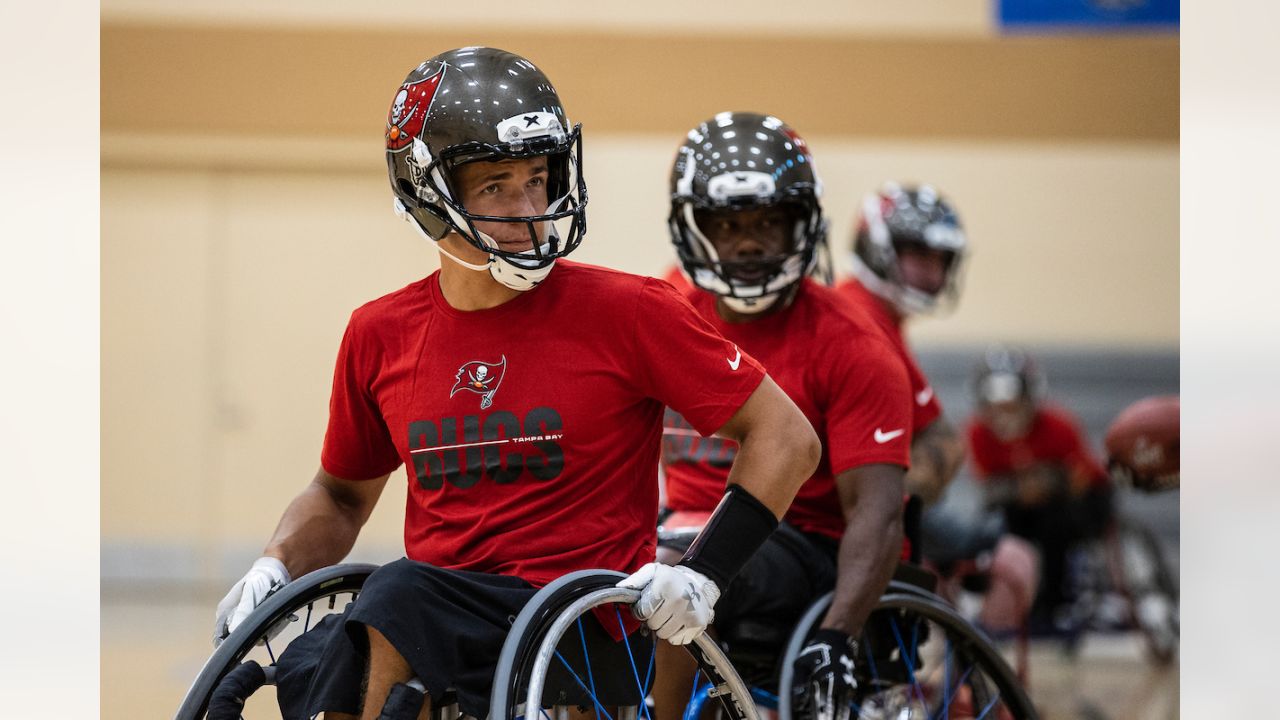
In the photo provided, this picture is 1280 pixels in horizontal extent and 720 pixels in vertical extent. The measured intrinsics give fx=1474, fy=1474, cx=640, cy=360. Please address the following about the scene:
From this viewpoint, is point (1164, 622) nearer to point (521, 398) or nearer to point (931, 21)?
point (931, 21)

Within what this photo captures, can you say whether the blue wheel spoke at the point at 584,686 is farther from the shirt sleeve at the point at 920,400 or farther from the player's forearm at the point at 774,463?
the shirt sleeve at the point at 920,400

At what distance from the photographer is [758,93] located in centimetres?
827

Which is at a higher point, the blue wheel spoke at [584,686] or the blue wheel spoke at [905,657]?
the blue wheel spoke at [584,686]

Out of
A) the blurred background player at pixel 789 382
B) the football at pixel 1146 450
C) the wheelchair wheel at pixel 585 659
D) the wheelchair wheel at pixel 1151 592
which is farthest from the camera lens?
the wheelchair wheel at pixel 1151 592

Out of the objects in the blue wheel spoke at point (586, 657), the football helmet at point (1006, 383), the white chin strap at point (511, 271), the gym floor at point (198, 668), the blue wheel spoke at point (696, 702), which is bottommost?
the gym floor at point (198, 668)

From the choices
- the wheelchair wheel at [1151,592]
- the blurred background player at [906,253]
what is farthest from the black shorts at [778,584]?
the wheelchair wheel at [1151,592]

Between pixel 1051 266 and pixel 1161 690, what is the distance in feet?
11.2

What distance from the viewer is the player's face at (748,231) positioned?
3.49m

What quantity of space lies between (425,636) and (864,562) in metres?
1.27

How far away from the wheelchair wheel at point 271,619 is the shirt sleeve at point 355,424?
0.91ft

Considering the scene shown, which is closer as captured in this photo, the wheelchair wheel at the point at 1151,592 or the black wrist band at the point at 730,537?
the black wrist band at the point at 730,537

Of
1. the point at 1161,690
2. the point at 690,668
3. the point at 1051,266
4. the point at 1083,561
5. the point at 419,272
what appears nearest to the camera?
the point at 690,668

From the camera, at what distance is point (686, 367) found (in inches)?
96.0
